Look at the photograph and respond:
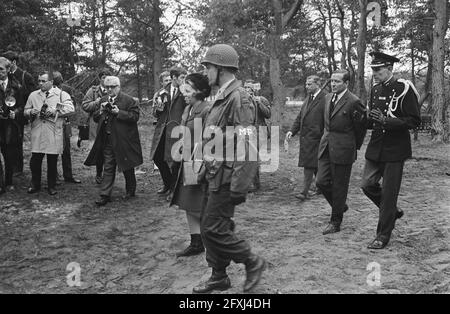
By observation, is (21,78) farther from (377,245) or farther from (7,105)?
(377,245)

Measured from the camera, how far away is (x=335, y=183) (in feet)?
18.8

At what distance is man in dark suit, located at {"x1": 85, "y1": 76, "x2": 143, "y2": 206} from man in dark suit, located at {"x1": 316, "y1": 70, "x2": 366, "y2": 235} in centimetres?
331

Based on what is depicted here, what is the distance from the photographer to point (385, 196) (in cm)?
510

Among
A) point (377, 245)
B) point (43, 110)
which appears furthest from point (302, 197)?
point (43, 110)

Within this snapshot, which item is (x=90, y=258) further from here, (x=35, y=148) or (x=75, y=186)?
(x=75, y=186)

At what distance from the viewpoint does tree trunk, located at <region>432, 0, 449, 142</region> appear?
15586 millimetres

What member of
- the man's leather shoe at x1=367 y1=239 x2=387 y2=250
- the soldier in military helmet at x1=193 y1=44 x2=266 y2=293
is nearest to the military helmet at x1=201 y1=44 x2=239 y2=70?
the soldier in military helmet at x1=193 y1=44 x2=266 y2=293

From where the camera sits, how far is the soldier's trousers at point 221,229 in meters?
3.89

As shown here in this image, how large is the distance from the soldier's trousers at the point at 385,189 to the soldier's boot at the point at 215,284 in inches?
80.8

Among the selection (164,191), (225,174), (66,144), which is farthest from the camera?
(66,144)

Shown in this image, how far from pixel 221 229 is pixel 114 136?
4.16 metres

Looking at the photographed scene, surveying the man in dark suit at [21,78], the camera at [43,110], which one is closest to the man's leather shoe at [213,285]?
the camera at [43,110]

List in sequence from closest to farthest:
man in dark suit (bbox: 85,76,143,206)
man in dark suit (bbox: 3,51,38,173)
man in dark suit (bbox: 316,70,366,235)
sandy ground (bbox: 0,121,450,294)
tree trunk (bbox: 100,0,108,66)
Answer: sandy ground (bbox: 0,121,450,294) < man in dark suit (bbox: 316,70,366,235) < man in dark suit (bbox: 85,76,143,206) < man in dark suit (bbox: 3,51,38,173) < tree trunk (bbox: 100,0,108,66)

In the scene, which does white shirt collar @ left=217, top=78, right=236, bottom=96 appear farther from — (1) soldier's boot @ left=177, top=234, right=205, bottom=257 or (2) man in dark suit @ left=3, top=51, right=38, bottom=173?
(2) man in dark suit @ left=3, top=51, right=38, bottom=173
